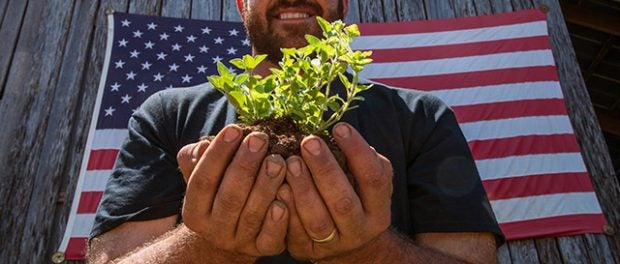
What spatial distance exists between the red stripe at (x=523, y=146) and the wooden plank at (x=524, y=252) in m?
0.56

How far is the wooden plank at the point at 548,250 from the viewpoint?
3695mm

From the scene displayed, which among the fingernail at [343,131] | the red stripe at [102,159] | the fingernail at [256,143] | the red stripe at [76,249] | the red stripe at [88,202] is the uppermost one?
the fingernail at [343,131]

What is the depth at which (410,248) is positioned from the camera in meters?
1.58

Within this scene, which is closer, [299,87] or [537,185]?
Result: [299,87]

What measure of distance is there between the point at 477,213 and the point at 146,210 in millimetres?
1011

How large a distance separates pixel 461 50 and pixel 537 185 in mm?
1187

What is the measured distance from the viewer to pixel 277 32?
7.40ft

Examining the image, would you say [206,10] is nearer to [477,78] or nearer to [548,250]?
[477,78]

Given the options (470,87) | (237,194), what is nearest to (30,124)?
(470,87)

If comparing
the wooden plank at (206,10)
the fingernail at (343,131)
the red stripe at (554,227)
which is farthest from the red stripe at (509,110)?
the fingernail at (343,131)

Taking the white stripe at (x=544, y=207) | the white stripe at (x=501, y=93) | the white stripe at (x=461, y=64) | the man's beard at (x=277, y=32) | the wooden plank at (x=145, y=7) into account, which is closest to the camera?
the man's beard at (x=277, y=32)

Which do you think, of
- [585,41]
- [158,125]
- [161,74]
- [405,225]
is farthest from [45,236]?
[585,41]

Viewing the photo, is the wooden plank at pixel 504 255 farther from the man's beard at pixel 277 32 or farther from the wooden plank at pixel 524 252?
the man's beard at pixel 277 32

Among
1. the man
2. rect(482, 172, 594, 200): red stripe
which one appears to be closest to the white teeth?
the man
